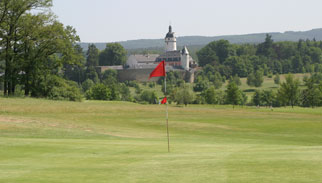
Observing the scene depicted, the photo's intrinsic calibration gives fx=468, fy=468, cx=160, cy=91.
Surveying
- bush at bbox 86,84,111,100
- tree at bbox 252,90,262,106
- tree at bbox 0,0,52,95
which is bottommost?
tree at bbox 252,90,262,106

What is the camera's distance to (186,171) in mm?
10758

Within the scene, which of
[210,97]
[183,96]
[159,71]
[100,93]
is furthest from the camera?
[100,93]

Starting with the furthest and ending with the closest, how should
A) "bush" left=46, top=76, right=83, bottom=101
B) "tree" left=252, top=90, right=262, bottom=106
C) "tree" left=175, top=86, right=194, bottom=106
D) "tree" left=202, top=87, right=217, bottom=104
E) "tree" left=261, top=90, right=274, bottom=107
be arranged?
"tree" left=252, top=90, right=262, bottom=106
"tree" left=261, top=90, right=274, bottom=107
"tree" left=202, top=87, right=217, bottom=104
"tree" left=175, top=86, right=194, bottom=106
"bush" left=46, top=76, right=83, bottom=101

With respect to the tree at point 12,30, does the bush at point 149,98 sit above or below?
below

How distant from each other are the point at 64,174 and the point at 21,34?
50.4m

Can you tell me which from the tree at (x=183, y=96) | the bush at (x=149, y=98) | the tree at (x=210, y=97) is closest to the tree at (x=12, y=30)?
the tree at (x=183, y=96)

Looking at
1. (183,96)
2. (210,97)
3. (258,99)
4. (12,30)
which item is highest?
(12,30)

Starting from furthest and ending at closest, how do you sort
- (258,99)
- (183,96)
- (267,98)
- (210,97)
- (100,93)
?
1. (258,99)
2. (267,98)
3. (100,93)
4. (210,97)
5. (183,96)

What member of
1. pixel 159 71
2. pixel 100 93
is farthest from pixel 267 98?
pixel 159 71

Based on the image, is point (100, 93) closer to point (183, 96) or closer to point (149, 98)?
point (183, 96)

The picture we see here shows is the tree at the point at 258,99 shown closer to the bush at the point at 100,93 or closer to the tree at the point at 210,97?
the tree at the point at 210,97

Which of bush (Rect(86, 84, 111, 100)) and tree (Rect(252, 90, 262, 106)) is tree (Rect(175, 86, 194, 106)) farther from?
tree (Rect(252, 90, 262, 106))

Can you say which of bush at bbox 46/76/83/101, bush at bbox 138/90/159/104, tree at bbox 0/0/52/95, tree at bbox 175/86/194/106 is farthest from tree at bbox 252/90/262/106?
tree at bbox 0/0/52/95

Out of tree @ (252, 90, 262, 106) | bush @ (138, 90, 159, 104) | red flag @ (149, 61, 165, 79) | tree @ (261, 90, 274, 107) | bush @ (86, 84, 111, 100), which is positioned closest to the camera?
red flag @ (149, 61, 165, 79)
